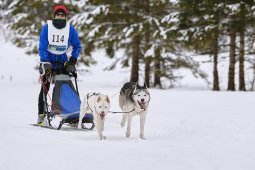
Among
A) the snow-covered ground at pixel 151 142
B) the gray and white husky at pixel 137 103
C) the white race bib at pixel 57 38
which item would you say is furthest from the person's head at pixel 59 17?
the snow-covered ground at pixel 151 142

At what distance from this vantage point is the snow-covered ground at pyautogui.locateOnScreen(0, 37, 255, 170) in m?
4.71

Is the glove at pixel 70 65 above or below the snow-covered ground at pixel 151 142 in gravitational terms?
above

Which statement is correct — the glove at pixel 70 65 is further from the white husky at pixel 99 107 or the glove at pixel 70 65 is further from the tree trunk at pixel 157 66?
the tree trunk at pixel 157 66

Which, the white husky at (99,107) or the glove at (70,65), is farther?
the glove at (70,65)

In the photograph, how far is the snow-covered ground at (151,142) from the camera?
471cm

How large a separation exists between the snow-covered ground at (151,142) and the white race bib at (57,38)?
1463mm

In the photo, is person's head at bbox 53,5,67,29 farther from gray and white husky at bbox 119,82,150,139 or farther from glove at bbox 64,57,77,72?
gray and white husky at bbox 119,82,150,139

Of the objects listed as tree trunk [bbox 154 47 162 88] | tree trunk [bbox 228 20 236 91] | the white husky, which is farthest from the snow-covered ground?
tree trunk [bbox 154 47 162 88]

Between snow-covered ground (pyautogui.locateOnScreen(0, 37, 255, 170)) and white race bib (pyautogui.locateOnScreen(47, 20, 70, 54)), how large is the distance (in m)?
1.46

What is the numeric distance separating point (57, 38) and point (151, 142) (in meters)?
2.66

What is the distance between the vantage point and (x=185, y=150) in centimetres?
582

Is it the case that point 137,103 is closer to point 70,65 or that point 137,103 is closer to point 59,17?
point 70,65

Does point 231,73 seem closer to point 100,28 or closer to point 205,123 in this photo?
point 100,28

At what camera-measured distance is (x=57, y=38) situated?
763cm
